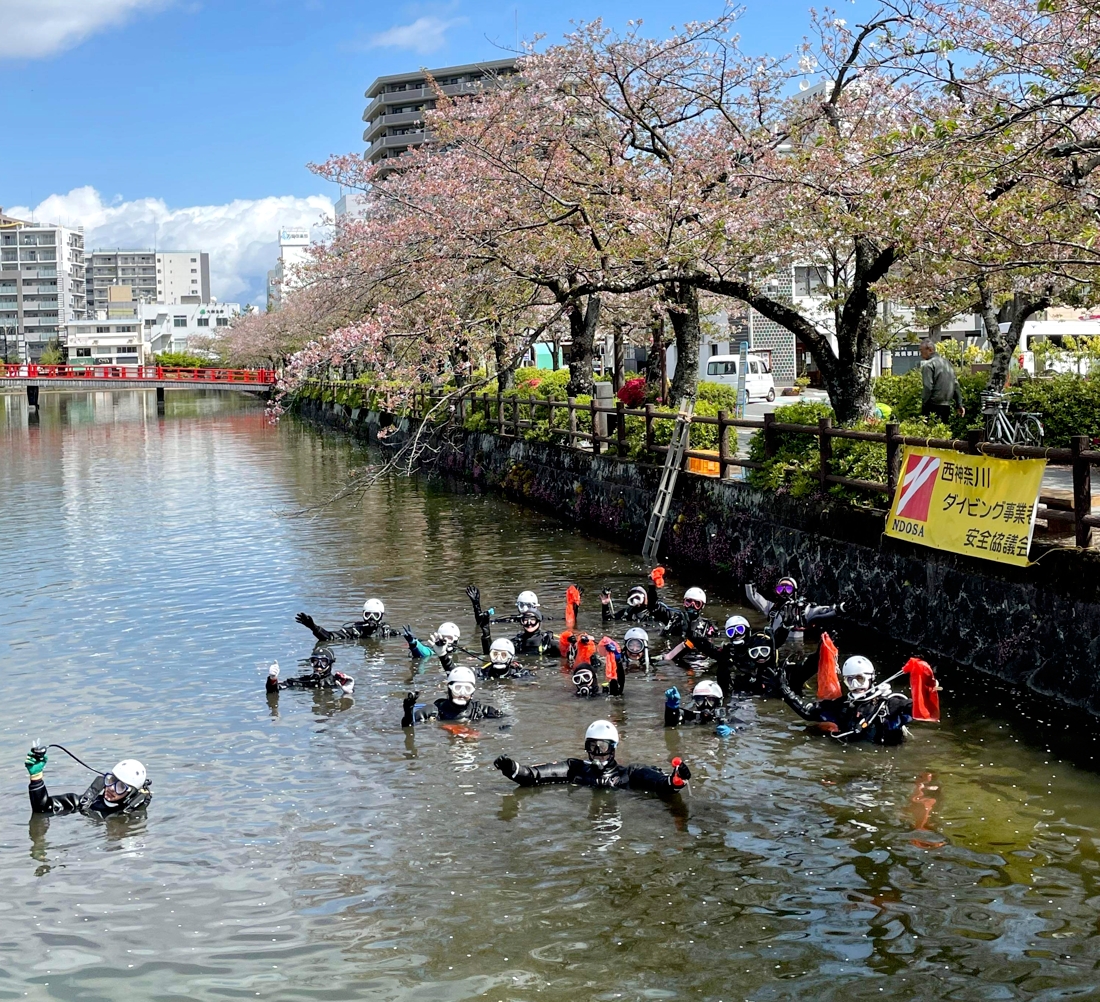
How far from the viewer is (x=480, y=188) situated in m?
26.4

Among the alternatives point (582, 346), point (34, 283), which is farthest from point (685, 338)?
point (34, 283)

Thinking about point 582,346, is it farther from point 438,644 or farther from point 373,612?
point 438,644

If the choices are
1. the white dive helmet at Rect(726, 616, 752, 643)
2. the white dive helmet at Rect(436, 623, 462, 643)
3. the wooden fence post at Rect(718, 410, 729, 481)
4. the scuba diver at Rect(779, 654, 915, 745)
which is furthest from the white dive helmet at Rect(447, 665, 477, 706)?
the wooden fence post at Rect(718, 410, 729, 481)

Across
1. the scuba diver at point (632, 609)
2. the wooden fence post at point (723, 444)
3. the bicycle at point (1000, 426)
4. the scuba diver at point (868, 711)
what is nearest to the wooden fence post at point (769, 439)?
the wooden fence post at point (723, 444)

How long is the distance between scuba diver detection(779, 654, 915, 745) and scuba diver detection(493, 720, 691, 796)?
6.91ft

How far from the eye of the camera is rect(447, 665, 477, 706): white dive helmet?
1251cm

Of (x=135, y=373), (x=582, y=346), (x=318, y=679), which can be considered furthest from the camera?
(x=135, y=373)

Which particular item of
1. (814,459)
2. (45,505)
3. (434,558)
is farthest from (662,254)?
(45,505)

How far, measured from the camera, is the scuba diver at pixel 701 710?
12219mm

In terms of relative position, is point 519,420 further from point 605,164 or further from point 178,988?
point 178,988

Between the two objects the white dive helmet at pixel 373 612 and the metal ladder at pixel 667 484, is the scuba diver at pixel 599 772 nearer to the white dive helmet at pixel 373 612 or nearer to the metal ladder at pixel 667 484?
the white dive helmet at pixel 373 612

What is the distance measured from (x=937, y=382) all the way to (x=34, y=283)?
170 metres

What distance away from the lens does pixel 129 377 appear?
311 feet

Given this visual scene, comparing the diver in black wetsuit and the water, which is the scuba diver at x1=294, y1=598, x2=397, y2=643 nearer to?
the water
